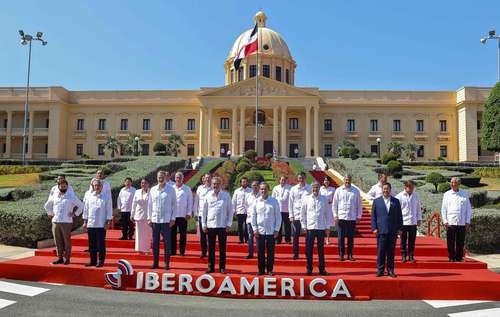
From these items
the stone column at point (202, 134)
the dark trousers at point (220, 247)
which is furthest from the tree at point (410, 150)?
the dark trousers at point (220, 247)

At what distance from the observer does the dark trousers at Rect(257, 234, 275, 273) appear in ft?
26.6

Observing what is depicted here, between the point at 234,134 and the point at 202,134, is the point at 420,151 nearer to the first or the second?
the point at 234,134

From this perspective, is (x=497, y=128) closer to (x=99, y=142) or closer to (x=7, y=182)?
(x=7, y=182)

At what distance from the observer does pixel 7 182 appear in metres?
28.3

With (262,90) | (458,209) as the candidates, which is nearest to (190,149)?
(262,90)

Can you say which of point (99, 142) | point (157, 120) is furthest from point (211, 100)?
point (99, 142)

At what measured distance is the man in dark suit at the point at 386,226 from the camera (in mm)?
8172

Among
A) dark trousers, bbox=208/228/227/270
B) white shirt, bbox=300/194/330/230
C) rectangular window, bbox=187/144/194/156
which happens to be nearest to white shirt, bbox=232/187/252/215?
white shirt, bbox=300/194/330/230

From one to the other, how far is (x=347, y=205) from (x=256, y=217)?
8.63ft

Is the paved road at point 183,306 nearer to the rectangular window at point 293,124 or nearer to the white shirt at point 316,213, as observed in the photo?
the white shirt at point 316,213

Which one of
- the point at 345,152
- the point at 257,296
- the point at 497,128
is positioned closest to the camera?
the point at 257,296

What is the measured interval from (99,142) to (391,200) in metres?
51.0

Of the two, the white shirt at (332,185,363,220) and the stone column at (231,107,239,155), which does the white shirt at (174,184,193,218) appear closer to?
the white shirt at (332,185,363,220)

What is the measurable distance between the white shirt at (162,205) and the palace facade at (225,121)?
4200 cm
